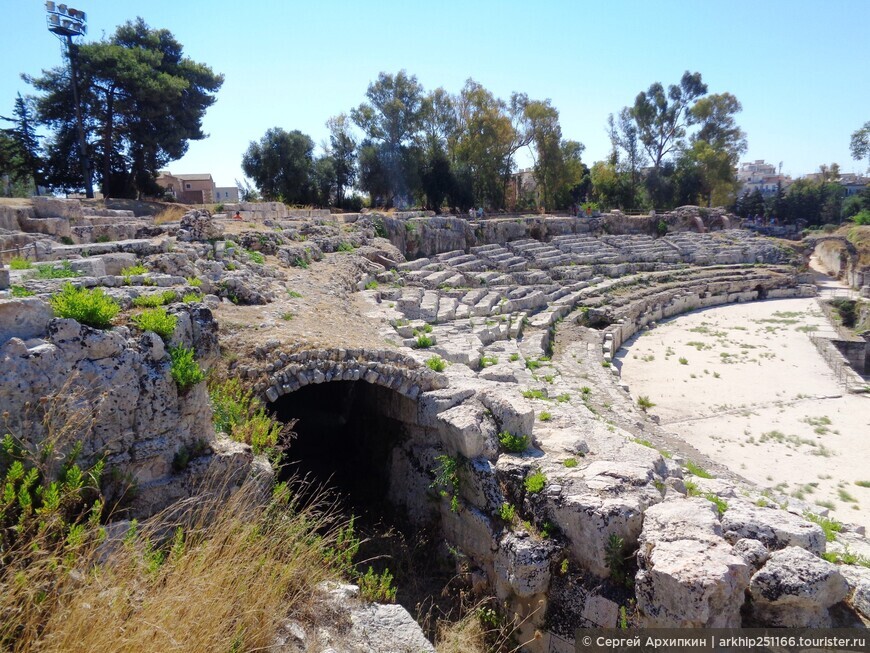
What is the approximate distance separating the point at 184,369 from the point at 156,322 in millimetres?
533

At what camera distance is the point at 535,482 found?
5.64 m

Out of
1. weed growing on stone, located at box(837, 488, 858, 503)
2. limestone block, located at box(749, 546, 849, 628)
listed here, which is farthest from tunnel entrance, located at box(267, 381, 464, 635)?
weed growing on stone, located at box(837, 488, 858, 503)

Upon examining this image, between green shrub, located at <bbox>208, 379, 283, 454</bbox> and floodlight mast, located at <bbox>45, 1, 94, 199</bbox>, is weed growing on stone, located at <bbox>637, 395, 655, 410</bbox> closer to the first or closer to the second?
green shrub, located at <bbox>208, 379, 283, 454</bbox>

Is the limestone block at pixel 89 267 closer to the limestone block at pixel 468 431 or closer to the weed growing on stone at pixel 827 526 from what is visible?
the limestone block at pixel 468 431

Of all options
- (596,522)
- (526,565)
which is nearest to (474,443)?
(526,565)

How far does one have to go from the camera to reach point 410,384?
7352 millimetres

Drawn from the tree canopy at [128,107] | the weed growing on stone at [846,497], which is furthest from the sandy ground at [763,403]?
the tree canopy at [128,107]

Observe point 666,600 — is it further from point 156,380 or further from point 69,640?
point 156,380

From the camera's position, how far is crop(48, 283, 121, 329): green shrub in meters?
4.67

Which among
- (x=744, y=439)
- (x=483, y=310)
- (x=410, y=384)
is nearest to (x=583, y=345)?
(x=483, y=310)

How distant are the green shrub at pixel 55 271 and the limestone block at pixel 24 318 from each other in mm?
1983

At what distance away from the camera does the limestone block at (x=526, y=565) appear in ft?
17.2

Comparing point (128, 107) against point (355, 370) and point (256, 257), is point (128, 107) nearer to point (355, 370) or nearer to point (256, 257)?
point (256, 257)

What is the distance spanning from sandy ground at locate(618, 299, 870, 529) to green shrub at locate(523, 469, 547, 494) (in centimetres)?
553
